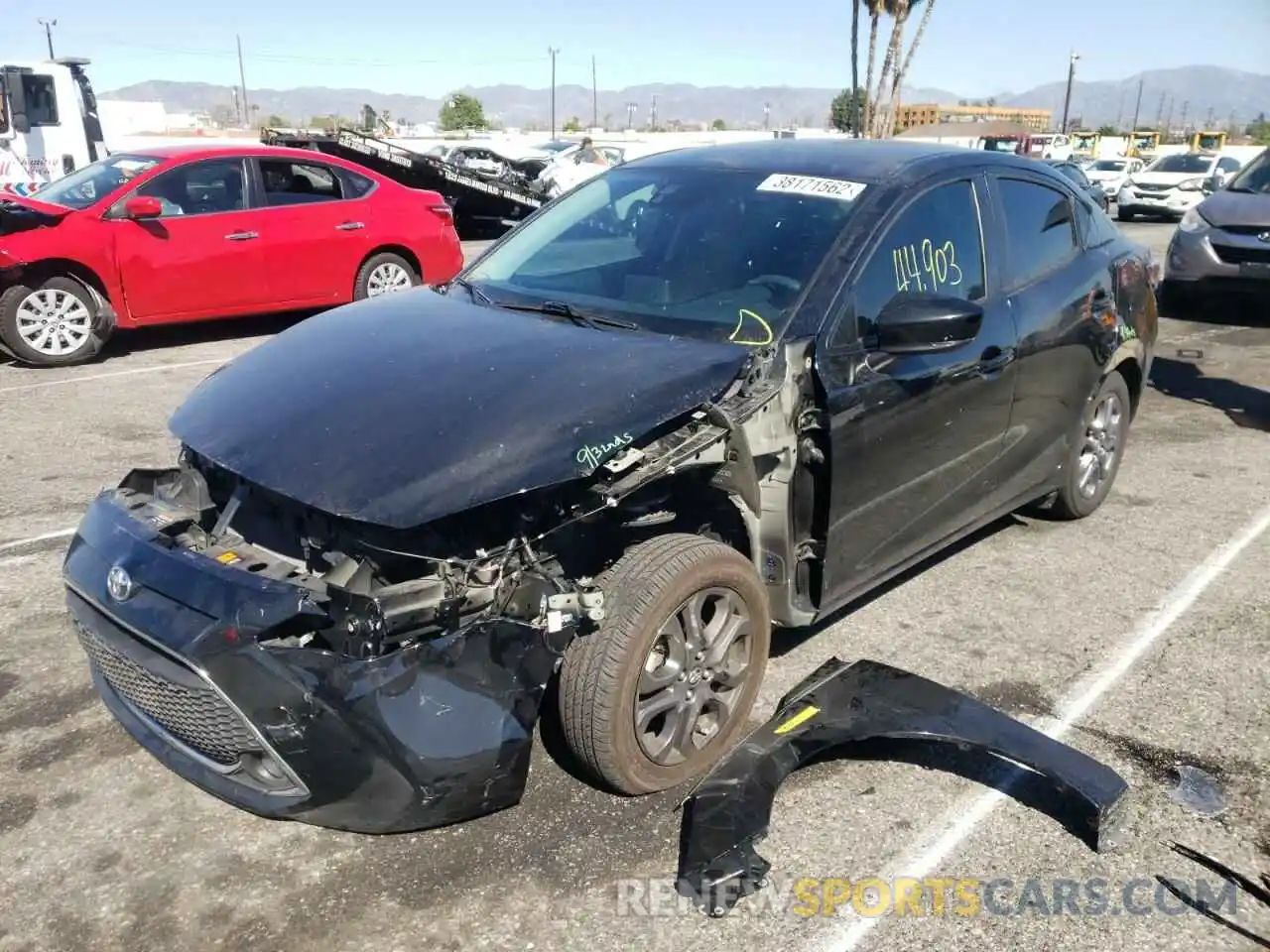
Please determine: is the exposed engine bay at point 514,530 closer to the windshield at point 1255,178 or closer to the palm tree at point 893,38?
the windshield at point 1255,178

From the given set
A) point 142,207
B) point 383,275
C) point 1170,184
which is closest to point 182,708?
point 142,207

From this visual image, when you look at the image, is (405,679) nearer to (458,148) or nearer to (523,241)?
(523,241)

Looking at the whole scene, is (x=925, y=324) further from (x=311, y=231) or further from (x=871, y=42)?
(x=871, y=42)

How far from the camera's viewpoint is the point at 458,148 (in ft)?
78.7

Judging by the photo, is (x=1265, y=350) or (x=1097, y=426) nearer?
(x=1097, y=426)

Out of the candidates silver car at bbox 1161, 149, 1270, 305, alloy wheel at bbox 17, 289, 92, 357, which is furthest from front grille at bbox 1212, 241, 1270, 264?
alloy wheel at bbox 17, 289, 92, 357

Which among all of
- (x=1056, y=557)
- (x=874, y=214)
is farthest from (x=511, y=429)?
(x=1056, y=557)

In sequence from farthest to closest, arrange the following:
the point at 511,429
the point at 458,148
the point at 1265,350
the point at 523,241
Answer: the point at 458,148, the point at 1265,350, the point at 523,241, the point at 511,429

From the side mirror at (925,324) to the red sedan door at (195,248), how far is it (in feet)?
21.8

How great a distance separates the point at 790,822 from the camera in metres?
2.90

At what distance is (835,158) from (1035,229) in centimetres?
96

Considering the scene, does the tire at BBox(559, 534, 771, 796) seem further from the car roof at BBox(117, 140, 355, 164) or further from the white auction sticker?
the car roof at BBox(117, 140, 355, 164)

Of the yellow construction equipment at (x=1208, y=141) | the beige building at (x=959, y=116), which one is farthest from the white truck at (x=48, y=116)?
the beige building at (x=959, y=116)

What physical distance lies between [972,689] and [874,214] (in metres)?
1.62
